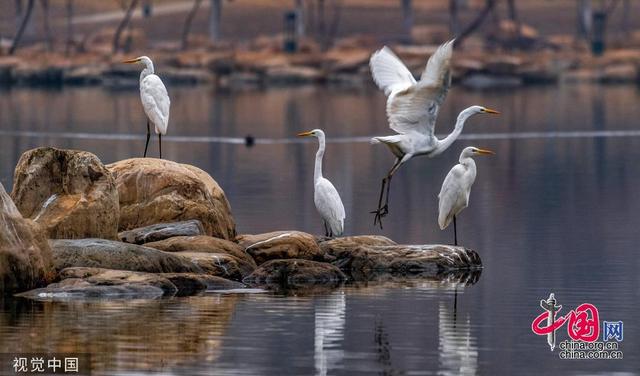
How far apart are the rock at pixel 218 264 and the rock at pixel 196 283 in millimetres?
373

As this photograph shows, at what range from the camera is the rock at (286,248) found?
22.4 metres

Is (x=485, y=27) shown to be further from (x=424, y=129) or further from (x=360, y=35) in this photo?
(x=424, y=129)

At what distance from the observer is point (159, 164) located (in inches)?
932

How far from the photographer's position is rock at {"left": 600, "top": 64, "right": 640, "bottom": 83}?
9588cm

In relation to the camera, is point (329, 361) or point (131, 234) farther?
point (131, 234)

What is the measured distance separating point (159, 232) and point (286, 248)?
168cm

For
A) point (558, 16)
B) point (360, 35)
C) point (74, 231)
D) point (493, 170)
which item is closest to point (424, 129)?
point (74, 231)

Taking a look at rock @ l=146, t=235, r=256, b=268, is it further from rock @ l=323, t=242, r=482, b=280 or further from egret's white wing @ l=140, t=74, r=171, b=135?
egret's white wing @ l=140, t=74, r=171, b=135

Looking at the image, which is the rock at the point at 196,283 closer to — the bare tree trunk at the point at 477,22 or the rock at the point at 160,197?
the rock at the point at 160,197

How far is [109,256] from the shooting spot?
20.8m

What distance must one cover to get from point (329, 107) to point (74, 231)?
163 ft

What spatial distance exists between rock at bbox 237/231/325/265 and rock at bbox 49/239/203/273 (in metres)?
1.74

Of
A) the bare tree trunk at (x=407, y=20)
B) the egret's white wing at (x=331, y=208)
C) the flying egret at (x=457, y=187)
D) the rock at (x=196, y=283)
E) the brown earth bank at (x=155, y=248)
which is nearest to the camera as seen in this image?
the brown earth bank at (x=155, y=248)

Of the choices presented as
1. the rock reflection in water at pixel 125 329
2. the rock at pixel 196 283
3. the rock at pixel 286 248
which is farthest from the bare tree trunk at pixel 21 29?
the rock reflection in water at pixel 125 329
